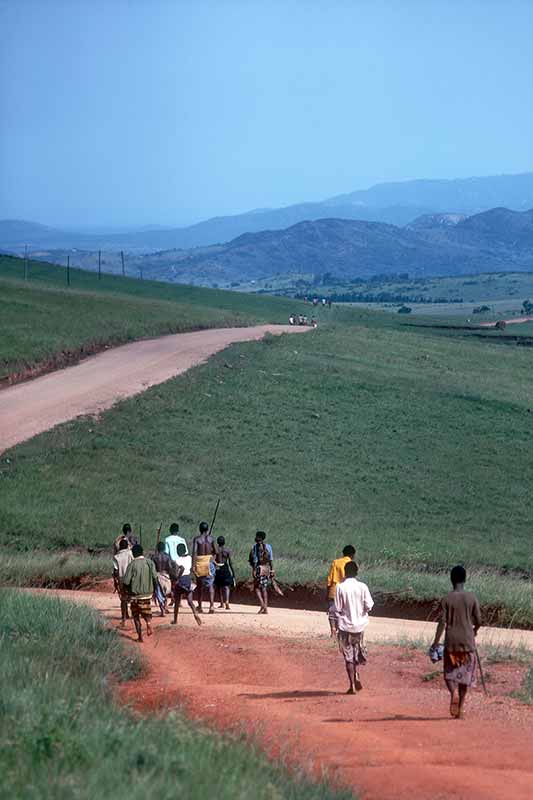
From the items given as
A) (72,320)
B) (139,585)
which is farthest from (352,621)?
(72,320)

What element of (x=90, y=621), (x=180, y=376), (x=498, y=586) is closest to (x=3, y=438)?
(x=180, y=376)

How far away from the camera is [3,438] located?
115 feet

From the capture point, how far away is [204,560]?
19422mm

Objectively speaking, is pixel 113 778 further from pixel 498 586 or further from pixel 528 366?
pixel 528 366

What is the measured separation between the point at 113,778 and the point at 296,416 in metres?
37.0

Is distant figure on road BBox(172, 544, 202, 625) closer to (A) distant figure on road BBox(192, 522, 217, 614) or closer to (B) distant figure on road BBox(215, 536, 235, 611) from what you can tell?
(A) distant figure on road BBox(192, 522, 217, 614)

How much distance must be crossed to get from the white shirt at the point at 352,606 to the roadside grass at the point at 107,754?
3.42m

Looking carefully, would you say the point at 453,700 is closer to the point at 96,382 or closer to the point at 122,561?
the point at 122,561

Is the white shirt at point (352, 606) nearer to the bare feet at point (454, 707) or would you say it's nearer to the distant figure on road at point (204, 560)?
the bare feet at point (454, 707)

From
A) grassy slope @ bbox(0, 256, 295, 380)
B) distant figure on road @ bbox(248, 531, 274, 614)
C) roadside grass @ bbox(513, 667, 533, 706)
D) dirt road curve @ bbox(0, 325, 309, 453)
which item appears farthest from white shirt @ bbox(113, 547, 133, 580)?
grassy slope @ bbox(0, 256, 295, 380)

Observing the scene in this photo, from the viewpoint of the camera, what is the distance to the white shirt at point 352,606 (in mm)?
13266

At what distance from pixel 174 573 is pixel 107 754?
431 inches

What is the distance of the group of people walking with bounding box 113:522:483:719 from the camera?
12.2 metres

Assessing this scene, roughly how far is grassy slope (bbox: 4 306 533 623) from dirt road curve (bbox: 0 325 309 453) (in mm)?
931
